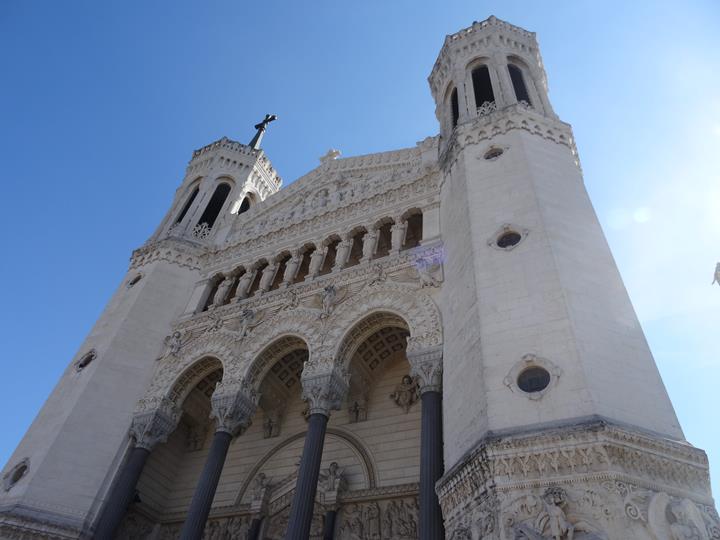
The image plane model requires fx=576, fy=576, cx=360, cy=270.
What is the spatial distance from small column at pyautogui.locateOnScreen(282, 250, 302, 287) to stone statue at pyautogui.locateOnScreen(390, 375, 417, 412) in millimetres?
4926

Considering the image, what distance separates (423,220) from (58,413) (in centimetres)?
1178

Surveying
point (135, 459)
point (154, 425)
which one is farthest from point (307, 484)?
point (154, 425)

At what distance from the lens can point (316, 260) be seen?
60.4ft

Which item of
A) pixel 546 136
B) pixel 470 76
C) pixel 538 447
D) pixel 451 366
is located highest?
pixel 470 76

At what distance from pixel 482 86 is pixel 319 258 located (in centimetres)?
816

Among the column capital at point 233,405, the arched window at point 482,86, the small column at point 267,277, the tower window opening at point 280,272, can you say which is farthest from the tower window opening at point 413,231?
the column capital at point 233,405

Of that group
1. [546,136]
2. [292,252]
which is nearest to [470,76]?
[546,136]

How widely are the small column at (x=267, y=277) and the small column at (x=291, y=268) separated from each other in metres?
0.52

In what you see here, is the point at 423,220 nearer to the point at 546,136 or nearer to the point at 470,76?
Result: the point at 546,136

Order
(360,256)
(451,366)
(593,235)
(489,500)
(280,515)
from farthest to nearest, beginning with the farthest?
(360,256), (280,515), (593,235), (451,366), (489,500)

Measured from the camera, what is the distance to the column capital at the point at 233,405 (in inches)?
587

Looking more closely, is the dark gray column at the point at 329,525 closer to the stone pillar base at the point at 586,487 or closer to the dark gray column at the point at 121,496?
the dark gray column at the point at 121,496

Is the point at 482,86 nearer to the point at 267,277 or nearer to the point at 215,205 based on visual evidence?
the point at 267,277

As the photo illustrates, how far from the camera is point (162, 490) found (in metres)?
17.7
